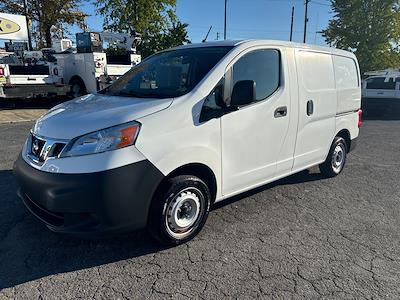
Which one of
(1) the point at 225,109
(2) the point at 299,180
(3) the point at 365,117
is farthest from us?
(3) the point at 365,117

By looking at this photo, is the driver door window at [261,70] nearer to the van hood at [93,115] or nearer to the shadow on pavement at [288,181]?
the van hood at [93,115]

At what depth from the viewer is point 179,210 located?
126 inches

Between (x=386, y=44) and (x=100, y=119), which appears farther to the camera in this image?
(x=386, y=44)

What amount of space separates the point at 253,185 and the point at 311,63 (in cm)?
177

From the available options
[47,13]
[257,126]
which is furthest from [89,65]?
[47,13]

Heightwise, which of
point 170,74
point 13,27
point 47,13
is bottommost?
point 170,74

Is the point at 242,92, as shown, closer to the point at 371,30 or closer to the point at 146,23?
the point at 146,23

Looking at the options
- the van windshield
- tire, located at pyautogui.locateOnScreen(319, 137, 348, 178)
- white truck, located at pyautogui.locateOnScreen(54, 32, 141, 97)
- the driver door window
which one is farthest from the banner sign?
tire, located at pyautogui.locateOnScreen(319, 137, 348, 178)

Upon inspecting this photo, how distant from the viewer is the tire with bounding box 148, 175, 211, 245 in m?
2.99

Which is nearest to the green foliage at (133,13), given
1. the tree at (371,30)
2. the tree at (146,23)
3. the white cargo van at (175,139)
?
the tree at (146,23)

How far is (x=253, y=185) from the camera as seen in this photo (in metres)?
3.81

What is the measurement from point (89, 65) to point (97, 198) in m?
11.3

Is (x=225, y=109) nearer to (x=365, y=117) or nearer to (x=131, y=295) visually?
(x=131, y=295)

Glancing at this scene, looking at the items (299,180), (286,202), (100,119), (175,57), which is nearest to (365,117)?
(299,180)
